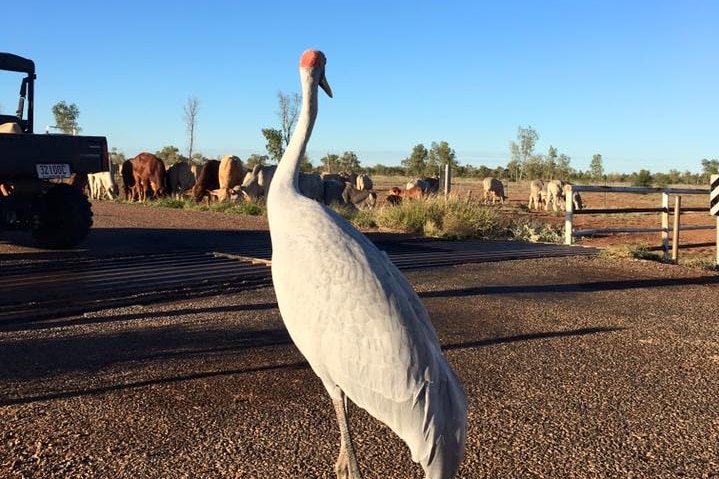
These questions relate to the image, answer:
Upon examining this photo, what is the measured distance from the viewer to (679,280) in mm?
10523

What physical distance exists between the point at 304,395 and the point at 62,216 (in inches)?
329

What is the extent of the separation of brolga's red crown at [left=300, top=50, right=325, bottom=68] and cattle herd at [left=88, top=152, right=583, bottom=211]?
23801 millimetres

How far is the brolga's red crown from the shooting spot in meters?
3.73

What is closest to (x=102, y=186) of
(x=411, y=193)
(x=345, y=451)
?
(x=411, y=193)

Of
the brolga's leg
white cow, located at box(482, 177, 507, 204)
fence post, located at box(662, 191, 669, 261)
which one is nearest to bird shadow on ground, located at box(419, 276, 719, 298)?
fence post, located at box(662, 191, 669, 261)

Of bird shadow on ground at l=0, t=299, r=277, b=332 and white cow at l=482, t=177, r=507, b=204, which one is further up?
white cow at l=482, t=177, r=507, b=204

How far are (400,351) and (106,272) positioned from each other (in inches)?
324

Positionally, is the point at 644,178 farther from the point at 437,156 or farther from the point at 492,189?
the point at 492,189

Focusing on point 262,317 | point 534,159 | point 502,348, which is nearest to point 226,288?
point 262,317

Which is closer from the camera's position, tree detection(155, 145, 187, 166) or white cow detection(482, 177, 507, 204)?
white cow detection(482, 177, 507, 204)

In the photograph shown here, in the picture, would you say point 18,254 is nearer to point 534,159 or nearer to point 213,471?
point 213,471

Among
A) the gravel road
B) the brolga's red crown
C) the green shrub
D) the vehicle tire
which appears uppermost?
the brolga's red crown

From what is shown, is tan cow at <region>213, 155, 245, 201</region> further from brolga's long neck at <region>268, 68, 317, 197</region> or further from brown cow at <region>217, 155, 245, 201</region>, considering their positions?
brolga's long neck at <region>268, 68, 317, 197</region>

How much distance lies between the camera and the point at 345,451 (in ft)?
10.0
